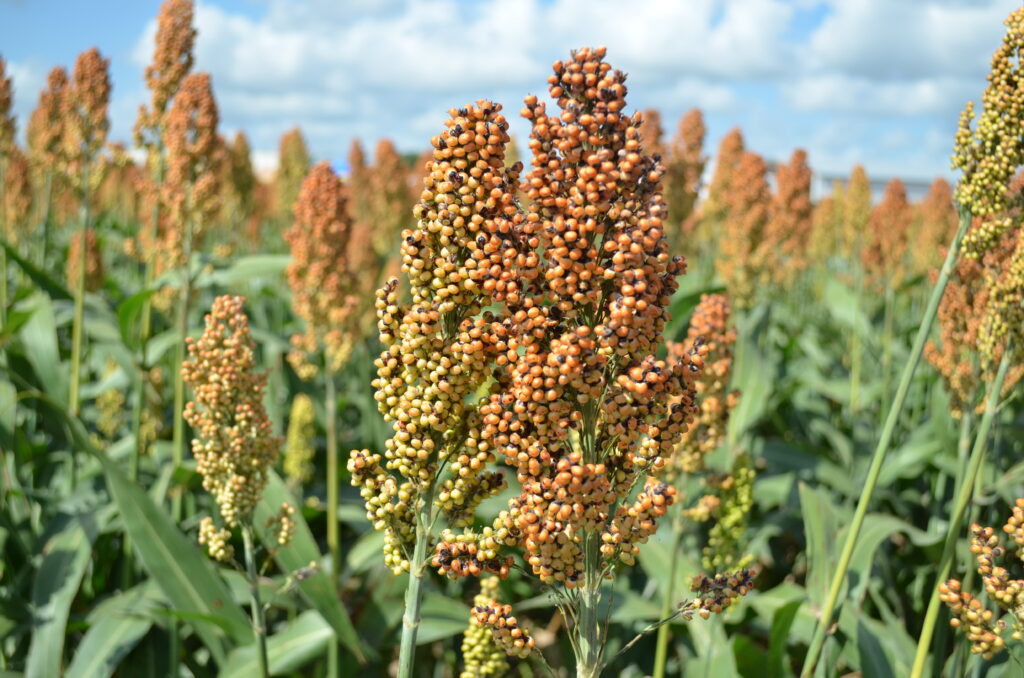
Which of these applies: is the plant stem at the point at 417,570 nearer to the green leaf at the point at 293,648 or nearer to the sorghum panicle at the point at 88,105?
the green leaf at the point at 293,648

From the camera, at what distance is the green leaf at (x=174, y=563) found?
352 centimetres

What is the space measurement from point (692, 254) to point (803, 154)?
2.19m

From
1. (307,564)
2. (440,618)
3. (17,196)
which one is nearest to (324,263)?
(307,564)

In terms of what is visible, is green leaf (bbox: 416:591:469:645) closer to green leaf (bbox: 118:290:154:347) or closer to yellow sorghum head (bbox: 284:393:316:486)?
yellow sorghum head (bbox: 284:393:316:486)

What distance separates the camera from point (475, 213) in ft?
5.79

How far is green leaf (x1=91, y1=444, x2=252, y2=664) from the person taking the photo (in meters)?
3.52

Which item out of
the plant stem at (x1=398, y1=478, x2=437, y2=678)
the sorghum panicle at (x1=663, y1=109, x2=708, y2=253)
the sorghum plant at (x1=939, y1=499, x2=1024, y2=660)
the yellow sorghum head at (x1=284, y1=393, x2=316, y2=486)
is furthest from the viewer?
the sorghum panicle at (x1=663, y1=109, x2=708, y2=253)

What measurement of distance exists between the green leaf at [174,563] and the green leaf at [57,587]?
655 mm

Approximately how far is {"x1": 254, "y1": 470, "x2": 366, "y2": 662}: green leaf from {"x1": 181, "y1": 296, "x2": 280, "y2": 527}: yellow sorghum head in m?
0.61

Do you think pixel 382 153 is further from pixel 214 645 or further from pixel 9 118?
pixel 214 645

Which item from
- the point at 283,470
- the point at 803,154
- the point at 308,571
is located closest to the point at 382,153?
the point at 803,154

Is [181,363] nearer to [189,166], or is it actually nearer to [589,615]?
[189,166]

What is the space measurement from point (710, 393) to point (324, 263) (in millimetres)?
2226

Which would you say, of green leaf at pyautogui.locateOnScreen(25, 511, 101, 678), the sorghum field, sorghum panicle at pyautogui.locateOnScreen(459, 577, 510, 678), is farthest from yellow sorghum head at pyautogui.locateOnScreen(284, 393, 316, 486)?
sorghum panicle at pyautogui.locateOnScreen(459, 577, 510, 678)
